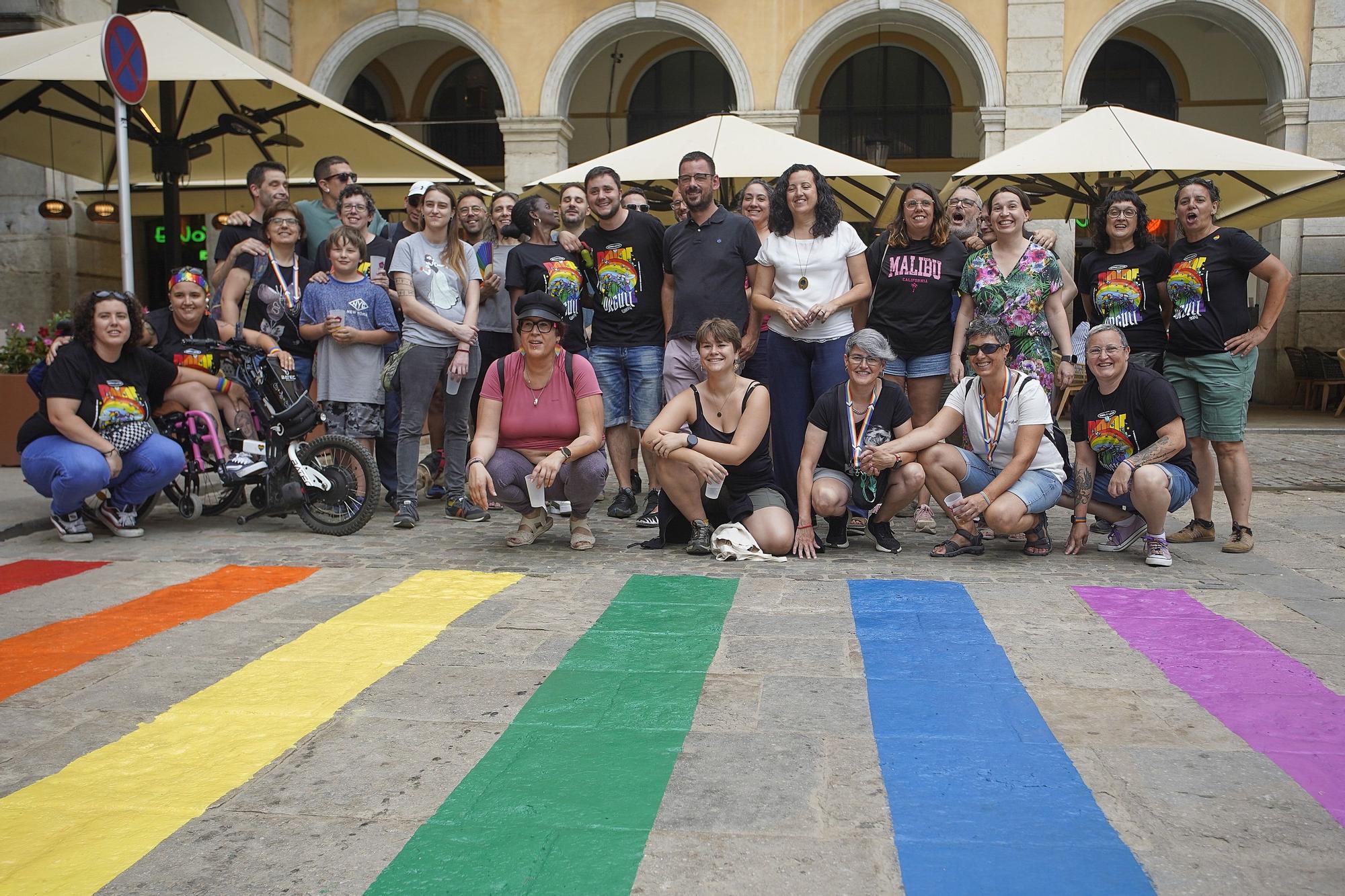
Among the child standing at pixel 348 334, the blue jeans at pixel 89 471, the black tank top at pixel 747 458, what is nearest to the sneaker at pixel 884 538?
the black tank top at pixel 747 458

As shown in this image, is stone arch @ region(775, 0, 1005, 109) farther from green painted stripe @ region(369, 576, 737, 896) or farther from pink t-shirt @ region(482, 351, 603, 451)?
green painted stripe @ region(369, 576, 737, 896)

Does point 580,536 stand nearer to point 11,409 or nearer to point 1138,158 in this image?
point 1138,158

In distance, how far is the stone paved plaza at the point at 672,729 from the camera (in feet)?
8.63

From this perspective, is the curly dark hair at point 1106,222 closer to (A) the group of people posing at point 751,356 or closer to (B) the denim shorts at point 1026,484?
(A) the group of people posing at point 751,356

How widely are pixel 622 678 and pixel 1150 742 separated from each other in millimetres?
1680

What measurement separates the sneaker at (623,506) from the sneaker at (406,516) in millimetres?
1303

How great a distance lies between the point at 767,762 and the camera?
319 cm

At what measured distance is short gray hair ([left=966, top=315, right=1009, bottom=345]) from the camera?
5910 millimetres

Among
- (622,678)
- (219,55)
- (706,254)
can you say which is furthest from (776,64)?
(622,678)

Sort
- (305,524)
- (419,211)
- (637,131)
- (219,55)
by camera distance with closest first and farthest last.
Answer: (305,524), (419,211), (219,55), (637,131)

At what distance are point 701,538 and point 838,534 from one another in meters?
0.79

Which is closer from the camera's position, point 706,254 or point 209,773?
point 209,773

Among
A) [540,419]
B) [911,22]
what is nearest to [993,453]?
[540,419]

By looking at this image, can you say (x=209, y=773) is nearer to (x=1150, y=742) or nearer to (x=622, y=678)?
(x=622, y=678)
